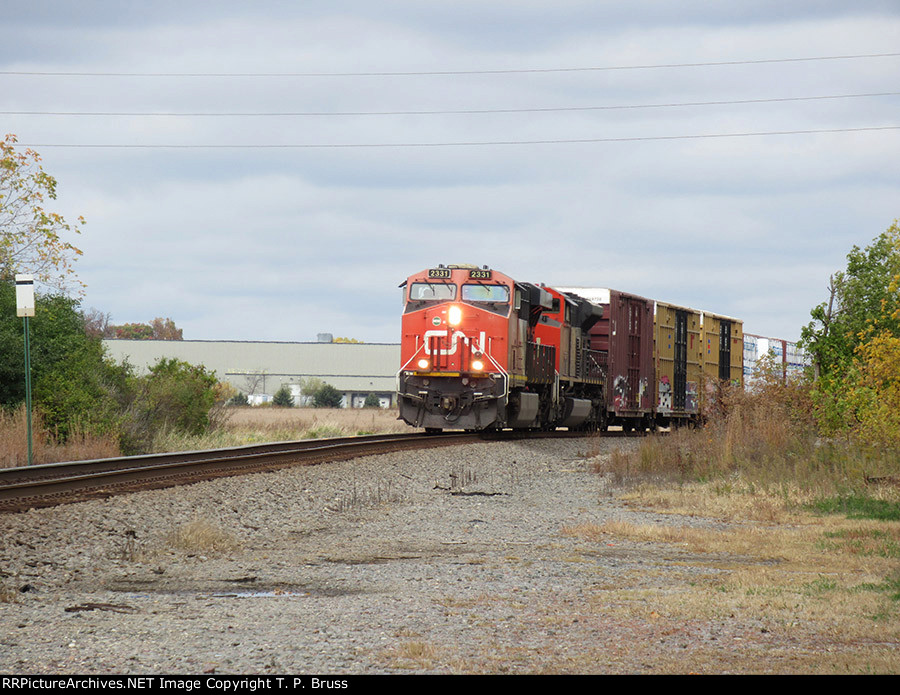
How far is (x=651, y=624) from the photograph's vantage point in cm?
614

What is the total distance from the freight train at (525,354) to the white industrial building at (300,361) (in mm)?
71994

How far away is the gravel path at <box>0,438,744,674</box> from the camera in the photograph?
5.43 meters

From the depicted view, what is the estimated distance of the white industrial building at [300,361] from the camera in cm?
10150

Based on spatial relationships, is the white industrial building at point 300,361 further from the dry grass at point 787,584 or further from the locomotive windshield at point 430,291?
the dry grass at point 787,584

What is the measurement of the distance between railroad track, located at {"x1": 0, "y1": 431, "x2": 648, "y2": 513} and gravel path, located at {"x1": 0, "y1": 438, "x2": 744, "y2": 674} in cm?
54

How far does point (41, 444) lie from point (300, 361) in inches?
3431

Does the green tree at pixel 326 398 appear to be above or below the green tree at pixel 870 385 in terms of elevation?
above

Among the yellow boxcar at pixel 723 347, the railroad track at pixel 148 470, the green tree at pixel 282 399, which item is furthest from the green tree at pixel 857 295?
the green tree at pixel 282 399

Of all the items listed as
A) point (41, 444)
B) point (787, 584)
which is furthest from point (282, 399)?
point (787, 584)

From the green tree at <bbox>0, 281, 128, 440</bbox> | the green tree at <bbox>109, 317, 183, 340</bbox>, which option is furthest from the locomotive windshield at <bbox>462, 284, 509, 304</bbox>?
the green tree at <bbox>109, 317, 183, 340</bbox>

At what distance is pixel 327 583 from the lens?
7.89 m

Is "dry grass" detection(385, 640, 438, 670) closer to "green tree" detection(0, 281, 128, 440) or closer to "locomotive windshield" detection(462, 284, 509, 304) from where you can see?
"green tree" detection(0, 281, 128, 440)

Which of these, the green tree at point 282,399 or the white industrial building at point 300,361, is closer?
the green tree at point 282,399
